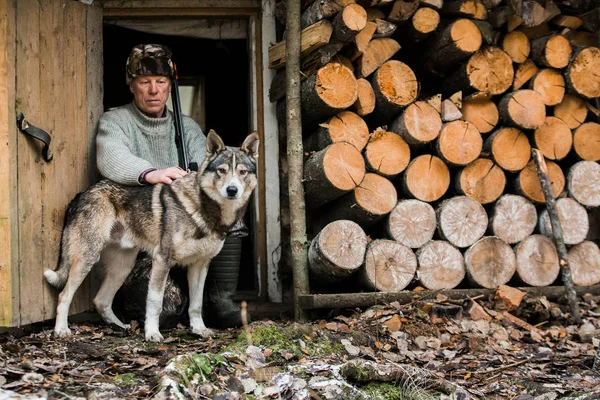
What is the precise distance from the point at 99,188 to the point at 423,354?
8.21 ft

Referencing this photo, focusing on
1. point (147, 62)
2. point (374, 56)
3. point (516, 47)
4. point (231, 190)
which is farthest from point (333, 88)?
point (516, 47)

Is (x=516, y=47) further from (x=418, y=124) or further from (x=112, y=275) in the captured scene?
(x=112, y=275)

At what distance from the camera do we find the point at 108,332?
199 inches

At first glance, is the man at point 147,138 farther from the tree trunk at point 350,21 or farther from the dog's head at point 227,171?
the tree trunk at point 350,21

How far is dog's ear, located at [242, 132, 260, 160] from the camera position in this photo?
4949mm

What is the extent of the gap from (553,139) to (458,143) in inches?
37.0

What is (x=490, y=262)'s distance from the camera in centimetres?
552

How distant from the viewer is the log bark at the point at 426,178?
543 cm

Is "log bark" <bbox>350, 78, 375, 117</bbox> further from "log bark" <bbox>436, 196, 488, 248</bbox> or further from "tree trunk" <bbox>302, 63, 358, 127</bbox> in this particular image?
"log bark" <bbox>436, 196, 488, 248</bbox>

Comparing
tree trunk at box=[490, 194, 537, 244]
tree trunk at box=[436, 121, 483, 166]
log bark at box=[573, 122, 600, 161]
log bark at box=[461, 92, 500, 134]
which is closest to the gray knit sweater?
tree trunk at box=[436, 121, 483, 166]

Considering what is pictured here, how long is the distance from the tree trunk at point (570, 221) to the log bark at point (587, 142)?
44 cm

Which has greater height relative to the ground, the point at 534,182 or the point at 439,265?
the point at 534,182

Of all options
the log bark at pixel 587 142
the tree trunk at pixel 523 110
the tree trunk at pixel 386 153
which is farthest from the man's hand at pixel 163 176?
the log bark at pixel 587 142

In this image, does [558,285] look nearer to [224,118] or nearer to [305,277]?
[305,277]
